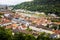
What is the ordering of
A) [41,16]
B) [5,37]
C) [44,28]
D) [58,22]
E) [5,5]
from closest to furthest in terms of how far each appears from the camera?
1. [5,37]
2. [44,28]
3. [58,22]
4. [41,16]
5. [5,5]

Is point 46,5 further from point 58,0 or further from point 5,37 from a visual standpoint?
point 5,37

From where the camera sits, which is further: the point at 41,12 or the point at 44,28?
the point at 41,12

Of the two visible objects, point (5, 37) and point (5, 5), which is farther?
point (5, 5)

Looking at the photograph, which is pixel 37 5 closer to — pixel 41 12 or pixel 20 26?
pixel 41 12

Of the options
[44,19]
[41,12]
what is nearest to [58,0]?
[41,12]

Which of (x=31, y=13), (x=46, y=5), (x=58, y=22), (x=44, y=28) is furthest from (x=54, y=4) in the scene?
Result: (x=44, y=28)

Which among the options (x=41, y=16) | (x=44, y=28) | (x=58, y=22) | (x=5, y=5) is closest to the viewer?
(x=44, y=28)
